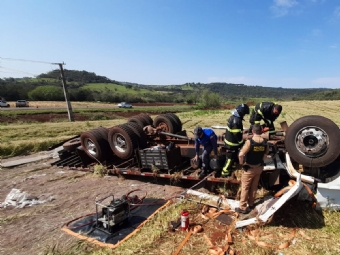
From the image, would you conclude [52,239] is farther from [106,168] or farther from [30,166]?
[30,166]

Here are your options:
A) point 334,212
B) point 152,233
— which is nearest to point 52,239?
point 152,233

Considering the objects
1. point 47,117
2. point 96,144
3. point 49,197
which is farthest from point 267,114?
point 47,117

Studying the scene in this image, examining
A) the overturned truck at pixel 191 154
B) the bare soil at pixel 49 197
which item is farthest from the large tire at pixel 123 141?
the bare soil at pixel 49 197

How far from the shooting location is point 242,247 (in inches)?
130

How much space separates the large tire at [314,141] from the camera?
404cm

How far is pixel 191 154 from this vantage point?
638 cm

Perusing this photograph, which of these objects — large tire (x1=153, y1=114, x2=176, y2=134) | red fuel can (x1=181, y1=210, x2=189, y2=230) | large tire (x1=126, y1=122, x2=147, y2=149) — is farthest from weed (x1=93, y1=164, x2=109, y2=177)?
red fuel can (x1=181, y1=210, x2=189, y2=230)

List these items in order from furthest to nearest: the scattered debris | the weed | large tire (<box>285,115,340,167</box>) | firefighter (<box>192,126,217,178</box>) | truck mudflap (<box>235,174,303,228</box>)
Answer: the weed < firefighter (<box>192,126,217,178</box>) < the scattered debris < large tire (<box>285,115,340,167</box>) < truck mudflap (<box>235,174,303,228</box>)

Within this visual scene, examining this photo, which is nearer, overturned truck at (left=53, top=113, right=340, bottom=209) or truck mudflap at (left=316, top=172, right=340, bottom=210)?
truck mudflap at (left=316, top=172, right=340, bottom=210)

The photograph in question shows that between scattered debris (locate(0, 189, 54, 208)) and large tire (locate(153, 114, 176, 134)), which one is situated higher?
large tire (locate(153, 114, 176, 134))

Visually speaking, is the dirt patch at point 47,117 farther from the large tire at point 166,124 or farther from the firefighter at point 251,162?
the firefighter at point 251,162

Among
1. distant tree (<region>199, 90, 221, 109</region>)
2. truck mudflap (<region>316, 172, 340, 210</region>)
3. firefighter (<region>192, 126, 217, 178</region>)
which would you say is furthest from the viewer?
distant tree (<region>199, 90, 221, 109</region>)

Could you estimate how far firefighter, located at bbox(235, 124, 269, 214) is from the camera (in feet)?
12.9

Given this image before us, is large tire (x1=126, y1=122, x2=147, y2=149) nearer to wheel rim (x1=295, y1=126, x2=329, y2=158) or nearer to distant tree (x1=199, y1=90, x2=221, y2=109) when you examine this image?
wheel rim (x1=295, y1=126, x2=329, y2=158)
